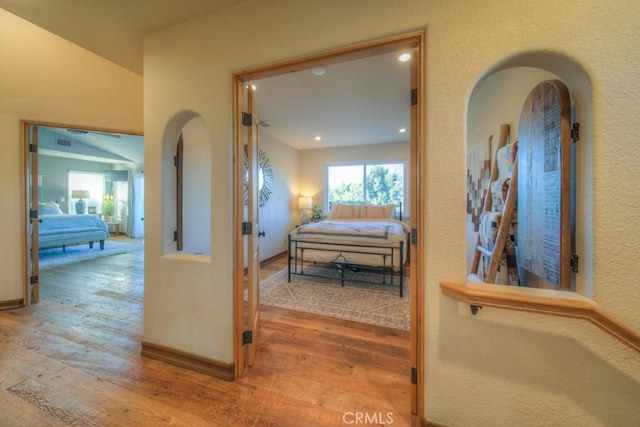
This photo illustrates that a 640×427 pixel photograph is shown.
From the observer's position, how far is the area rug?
4.61m

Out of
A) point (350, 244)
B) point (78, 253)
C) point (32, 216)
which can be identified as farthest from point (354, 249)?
point (78, 253)

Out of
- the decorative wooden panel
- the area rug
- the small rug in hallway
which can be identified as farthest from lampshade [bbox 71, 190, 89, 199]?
the decorative wooden panel

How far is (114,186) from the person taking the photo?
8.41 m

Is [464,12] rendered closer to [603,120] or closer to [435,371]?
[603,120]

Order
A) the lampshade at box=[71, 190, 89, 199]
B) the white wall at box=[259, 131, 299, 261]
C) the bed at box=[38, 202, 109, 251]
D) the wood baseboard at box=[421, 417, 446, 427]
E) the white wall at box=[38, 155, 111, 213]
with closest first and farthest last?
the wood baseboard at box=[421, 417, 446, 427], the white wall at box=[259, 131, 299, 261], the bed at box=[38, 202, 109, 251], the white wall at box=[38, 155, 111, 213], the lampshade at box=[71, 190, 89, 199]

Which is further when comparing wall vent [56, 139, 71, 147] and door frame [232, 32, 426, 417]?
wall vent [56, 139, 71, 147]

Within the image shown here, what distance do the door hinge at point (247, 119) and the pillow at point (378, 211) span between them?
404 cm

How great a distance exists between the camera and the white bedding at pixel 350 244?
332 centimetres

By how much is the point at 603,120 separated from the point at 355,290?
2.82 metres

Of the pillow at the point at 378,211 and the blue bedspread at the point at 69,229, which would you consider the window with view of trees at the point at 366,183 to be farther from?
the blue bedspread at the point at 69,229

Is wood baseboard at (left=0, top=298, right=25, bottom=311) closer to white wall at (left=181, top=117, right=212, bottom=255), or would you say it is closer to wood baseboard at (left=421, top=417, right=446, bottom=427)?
white wall at (left=181, top=117, right=212, bottom=255)

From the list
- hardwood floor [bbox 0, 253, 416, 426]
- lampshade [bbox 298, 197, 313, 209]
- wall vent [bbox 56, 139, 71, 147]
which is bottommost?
hardwood floor [bbox 0, 253, 416, 426]

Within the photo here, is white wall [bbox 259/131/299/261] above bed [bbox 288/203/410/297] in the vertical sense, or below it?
above

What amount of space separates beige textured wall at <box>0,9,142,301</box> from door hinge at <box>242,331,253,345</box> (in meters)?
2.97
